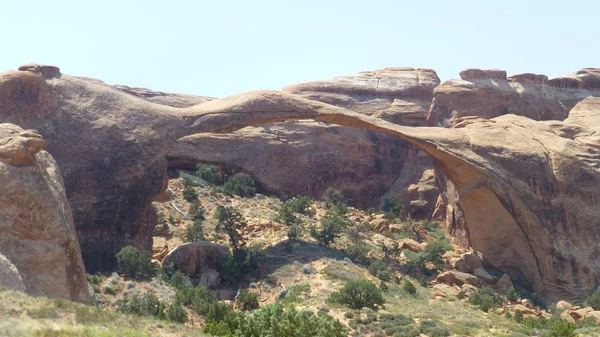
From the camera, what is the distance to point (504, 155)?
30.2 m

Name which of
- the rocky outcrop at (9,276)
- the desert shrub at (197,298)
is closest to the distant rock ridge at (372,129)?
the desert shrub at (197,298)

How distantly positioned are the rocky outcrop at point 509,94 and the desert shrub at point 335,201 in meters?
8.36

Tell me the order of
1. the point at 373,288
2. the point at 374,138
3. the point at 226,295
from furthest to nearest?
the point at 374,138 < the point at 226,295 < the point at 373,288

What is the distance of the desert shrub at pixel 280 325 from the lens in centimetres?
1488

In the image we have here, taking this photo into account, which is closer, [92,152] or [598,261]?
[92,152]

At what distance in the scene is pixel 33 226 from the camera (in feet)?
56.2

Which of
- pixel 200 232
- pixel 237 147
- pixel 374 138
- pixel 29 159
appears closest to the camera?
pixel 29 159

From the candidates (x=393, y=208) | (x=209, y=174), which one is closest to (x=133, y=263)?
(x=209, y=174)

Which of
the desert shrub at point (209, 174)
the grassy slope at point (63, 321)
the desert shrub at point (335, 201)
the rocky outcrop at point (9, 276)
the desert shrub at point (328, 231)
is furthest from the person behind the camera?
the desert shrub at point (209, 174)

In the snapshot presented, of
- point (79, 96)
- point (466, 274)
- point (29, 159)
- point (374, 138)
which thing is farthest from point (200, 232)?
point (374, 138)

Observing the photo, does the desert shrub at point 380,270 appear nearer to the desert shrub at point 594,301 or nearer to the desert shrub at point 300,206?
the desert shrub at point 594,301

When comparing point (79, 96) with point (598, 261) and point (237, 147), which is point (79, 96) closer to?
point (237, 147)

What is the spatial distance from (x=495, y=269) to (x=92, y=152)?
15.8 meters

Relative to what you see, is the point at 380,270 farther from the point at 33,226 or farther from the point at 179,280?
the point at 33,226
